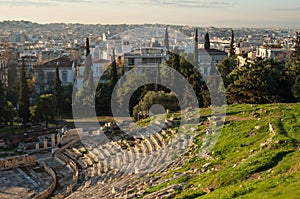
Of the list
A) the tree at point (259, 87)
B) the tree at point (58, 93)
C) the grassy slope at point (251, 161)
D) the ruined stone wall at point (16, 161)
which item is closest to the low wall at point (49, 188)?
the ruined stone wall at point (16, 161)

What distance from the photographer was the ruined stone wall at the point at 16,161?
73.2 ft

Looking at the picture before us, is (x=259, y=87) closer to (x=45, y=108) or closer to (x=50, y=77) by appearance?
(x=45, y=108)

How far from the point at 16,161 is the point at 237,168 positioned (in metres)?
14.8

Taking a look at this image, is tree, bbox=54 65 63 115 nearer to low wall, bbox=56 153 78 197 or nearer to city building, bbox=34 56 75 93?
city building, bbox=34 56 75 93

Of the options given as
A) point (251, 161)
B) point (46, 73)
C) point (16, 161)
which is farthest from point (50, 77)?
point (251, 161)

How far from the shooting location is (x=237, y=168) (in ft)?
37.9

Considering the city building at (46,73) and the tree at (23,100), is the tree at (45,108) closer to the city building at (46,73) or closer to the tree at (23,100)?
the tree at (23,100)

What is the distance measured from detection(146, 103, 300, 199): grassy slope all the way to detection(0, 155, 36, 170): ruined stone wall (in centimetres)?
991

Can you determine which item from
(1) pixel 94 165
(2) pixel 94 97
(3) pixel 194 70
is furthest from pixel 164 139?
(2) pixel 94 97

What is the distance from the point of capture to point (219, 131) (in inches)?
701

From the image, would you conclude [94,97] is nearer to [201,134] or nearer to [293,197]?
[201,134]

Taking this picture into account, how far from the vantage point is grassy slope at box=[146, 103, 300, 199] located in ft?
30.5

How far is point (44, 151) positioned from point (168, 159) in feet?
38.6

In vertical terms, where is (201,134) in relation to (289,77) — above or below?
below
